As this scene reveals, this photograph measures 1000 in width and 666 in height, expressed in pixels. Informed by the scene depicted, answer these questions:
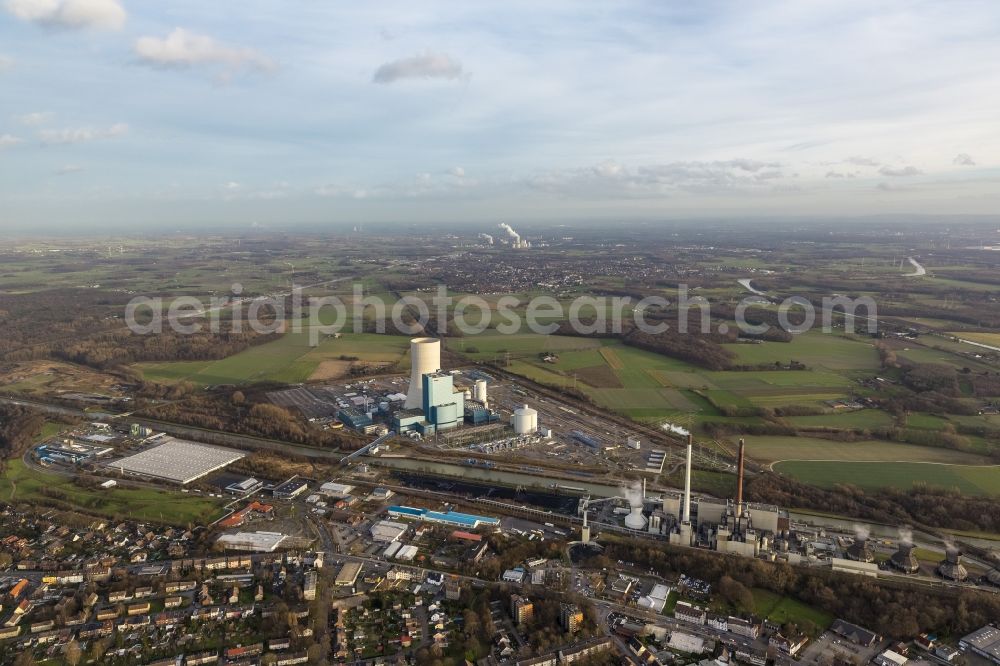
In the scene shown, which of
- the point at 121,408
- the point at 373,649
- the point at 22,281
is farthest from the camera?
the point at 22,281

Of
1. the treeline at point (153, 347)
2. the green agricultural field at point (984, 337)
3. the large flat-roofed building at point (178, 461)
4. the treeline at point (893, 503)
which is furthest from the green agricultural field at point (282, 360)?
the green agricultural field at point (984, 337)

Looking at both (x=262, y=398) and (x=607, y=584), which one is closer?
(x=607, y=584)

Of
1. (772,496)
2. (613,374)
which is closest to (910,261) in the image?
(613,374)

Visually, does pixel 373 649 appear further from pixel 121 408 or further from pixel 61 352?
pixel 61 352

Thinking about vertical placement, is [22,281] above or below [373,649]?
above

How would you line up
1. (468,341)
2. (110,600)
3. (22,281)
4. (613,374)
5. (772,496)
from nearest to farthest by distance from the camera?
(110,600) → (772,496) → (613,374) → (468,341) → (22,281)

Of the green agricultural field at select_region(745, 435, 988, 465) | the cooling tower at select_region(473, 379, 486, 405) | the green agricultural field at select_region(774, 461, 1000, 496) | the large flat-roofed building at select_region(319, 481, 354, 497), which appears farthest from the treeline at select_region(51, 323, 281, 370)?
the green agricultural field at select_region(774, 461, 1000, 496)

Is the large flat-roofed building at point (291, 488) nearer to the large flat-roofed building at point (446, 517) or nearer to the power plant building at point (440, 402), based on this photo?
the large flat-roofed building at point (446, 517)
